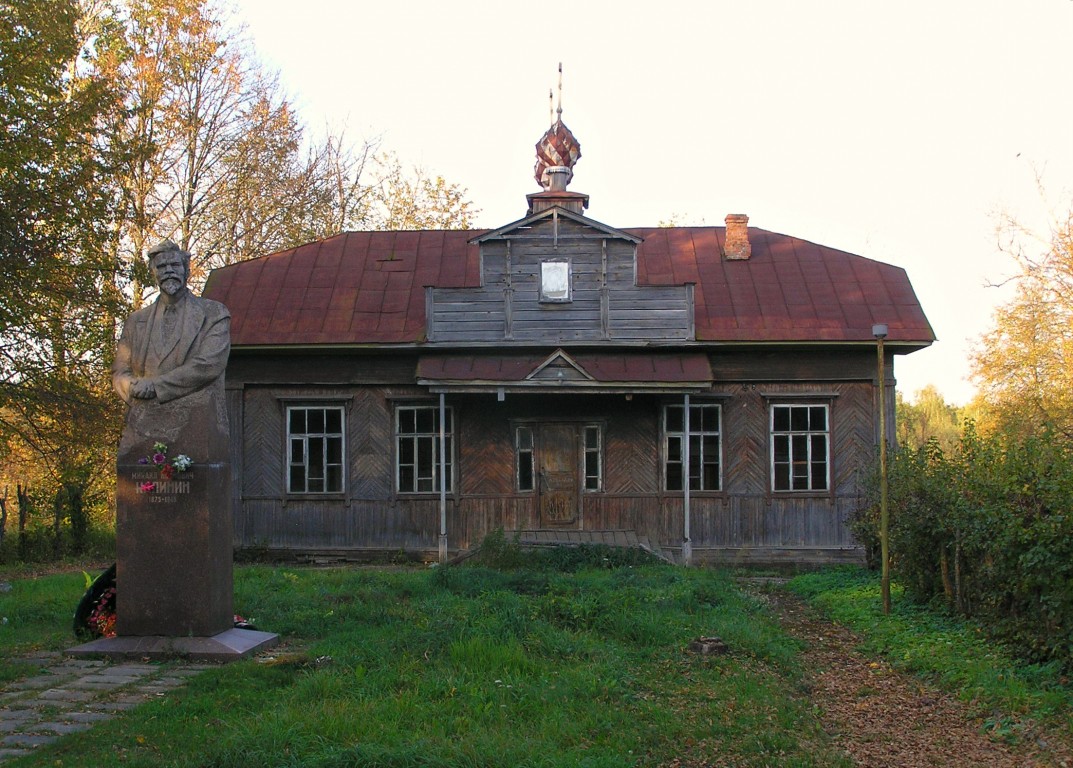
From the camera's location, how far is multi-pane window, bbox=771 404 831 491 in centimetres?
1745

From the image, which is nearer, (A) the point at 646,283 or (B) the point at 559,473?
(A) the point at 646,283

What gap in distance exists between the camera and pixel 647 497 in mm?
17422

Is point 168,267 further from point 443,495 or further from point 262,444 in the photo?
point 262,444

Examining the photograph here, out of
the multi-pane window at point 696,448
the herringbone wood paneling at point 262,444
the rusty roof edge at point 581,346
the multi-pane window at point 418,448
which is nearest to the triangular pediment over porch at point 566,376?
the rusty roof edge at point 581,346

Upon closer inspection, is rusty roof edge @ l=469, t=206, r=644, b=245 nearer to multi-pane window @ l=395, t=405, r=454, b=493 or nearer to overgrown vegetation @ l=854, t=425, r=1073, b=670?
multi-pane window @ l=395, t=405, r=454, b=493

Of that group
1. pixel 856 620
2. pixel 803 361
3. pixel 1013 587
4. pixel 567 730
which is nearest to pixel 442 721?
pixel 567 730

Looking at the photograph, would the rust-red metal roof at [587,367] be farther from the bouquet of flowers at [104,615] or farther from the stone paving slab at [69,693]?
the stone paving slab at [69,693]

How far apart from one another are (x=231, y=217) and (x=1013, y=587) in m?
23.8

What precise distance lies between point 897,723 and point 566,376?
32.0ft

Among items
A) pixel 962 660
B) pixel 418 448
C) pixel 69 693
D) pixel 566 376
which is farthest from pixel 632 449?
pixel 69 693

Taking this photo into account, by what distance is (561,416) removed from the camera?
57.3 feet

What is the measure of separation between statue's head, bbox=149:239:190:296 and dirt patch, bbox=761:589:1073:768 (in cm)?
605

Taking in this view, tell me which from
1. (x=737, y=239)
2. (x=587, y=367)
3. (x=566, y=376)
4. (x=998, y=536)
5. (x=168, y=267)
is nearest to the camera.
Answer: (x=998, y=536)

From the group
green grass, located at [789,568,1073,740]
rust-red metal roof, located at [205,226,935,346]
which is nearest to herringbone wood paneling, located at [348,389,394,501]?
rust-red metal roof, located at [205,226,935,346]
